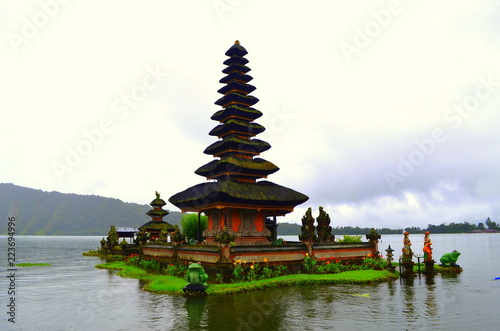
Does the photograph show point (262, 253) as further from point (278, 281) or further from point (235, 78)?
point (235, 78)

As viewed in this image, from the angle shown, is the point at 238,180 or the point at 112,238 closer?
the point at 238,180

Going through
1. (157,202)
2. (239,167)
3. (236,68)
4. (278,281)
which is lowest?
(278,281)

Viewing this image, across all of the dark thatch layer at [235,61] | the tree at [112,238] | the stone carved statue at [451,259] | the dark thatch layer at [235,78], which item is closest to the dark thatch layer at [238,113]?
the dark thatch layer at [235,78]

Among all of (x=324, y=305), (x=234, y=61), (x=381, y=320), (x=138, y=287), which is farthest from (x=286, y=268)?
(x=234, y=61)

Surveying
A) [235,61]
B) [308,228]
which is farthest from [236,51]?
[308,228]

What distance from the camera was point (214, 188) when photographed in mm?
26656

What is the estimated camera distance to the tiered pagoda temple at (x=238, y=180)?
27531 millimetres

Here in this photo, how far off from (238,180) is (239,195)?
13.0 feet

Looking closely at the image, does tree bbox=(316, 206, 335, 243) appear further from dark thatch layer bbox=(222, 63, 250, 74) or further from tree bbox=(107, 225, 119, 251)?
tree bbox=(107, 225, 119, 251)

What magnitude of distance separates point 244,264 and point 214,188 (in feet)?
22.2

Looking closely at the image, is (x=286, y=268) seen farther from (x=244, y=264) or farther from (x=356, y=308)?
(x=356, y=308)

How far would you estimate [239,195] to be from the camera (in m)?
26.4

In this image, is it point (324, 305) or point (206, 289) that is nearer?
point (324, 305)

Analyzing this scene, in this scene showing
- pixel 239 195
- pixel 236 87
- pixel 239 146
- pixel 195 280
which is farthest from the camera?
pixel 236 87
